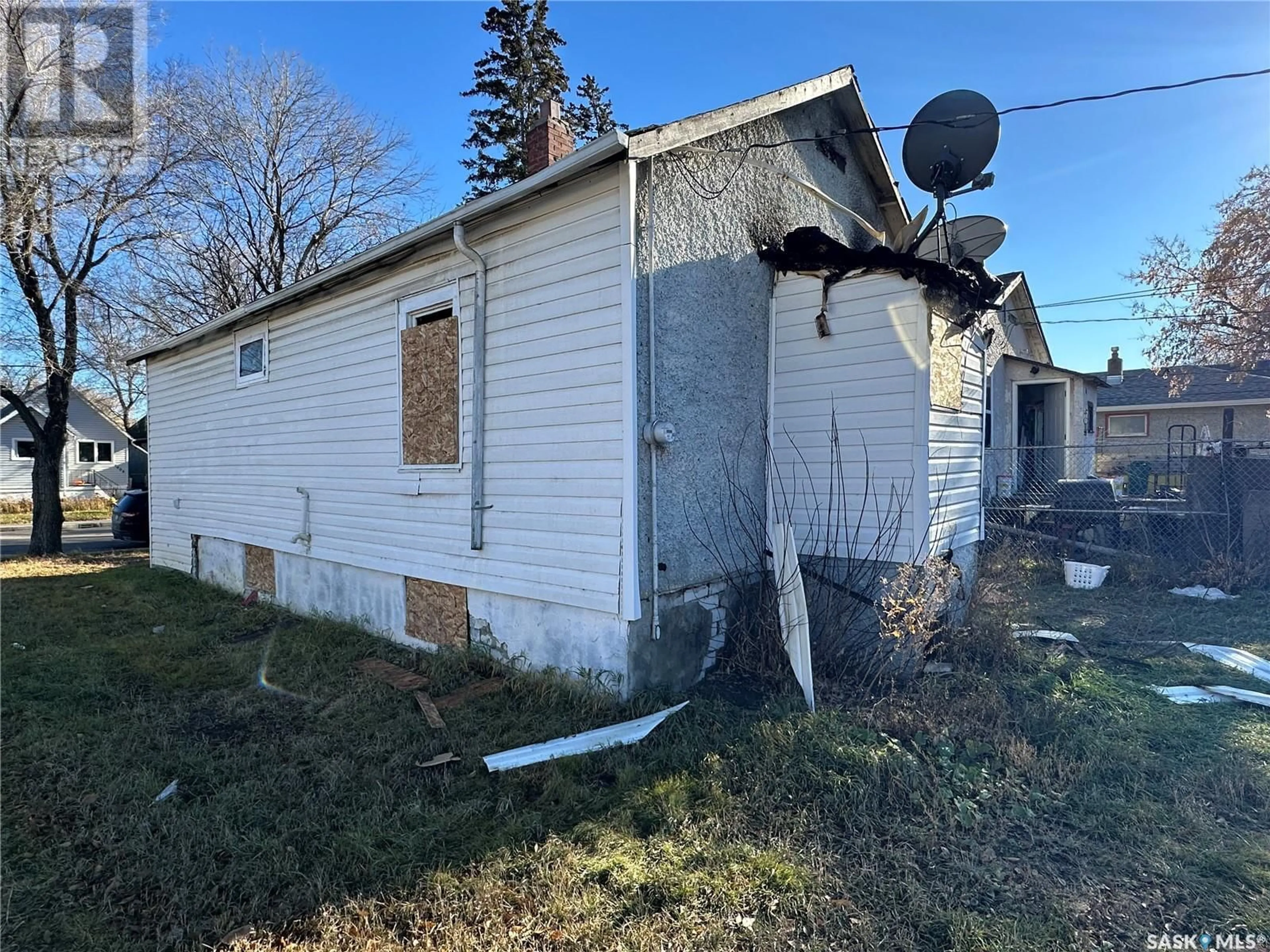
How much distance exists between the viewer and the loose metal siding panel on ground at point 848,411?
5160 millimetres

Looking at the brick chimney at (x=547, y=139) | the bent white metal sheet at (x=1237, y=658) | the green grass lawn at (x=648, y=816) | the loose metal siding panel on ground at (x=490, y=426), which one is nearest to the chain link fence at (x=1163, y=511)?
the bent white metal sheet at (x=1237, y=658)

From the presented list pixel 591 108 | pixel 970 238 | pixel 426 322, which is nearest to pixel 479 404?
pixel 426 322

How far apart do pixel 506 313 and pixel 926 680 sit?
431 cm

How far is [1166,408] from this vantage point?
23188 mm

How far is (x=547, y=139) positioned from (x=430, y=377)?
2.56m

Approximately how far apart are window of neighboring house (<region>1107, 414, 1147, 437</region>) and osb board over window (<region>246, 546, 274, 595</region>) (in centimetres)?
2840

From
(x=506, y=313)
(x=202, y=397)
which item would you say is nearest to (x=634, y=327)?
(x=506, y=313)

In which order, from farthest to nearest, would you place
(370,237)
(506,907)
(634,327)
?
(370,237) < (634,327) < (506,907)

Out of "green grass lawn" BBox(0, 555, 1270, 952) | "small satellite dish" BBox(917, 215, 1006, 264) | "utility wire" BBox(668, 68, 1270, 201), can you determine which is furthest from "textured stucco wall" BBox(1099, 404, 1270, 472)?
"green grass lawn" BBox(0, 555, 1270, 952)

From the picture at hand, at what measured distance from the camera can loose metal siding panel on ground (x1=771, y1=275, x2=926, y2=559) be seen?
16.9ft

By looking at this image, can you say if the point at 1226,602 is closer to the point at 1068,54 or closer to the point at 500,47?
the point at 1068,54

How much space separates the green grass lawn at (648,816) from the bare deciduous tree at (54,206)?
10.6 metres

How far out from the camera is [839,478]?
5.48m

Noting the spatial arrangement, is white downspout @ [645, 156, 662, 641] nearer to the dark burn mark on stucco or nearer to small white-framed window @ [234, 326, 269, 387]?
the dark burn mark on stucco
